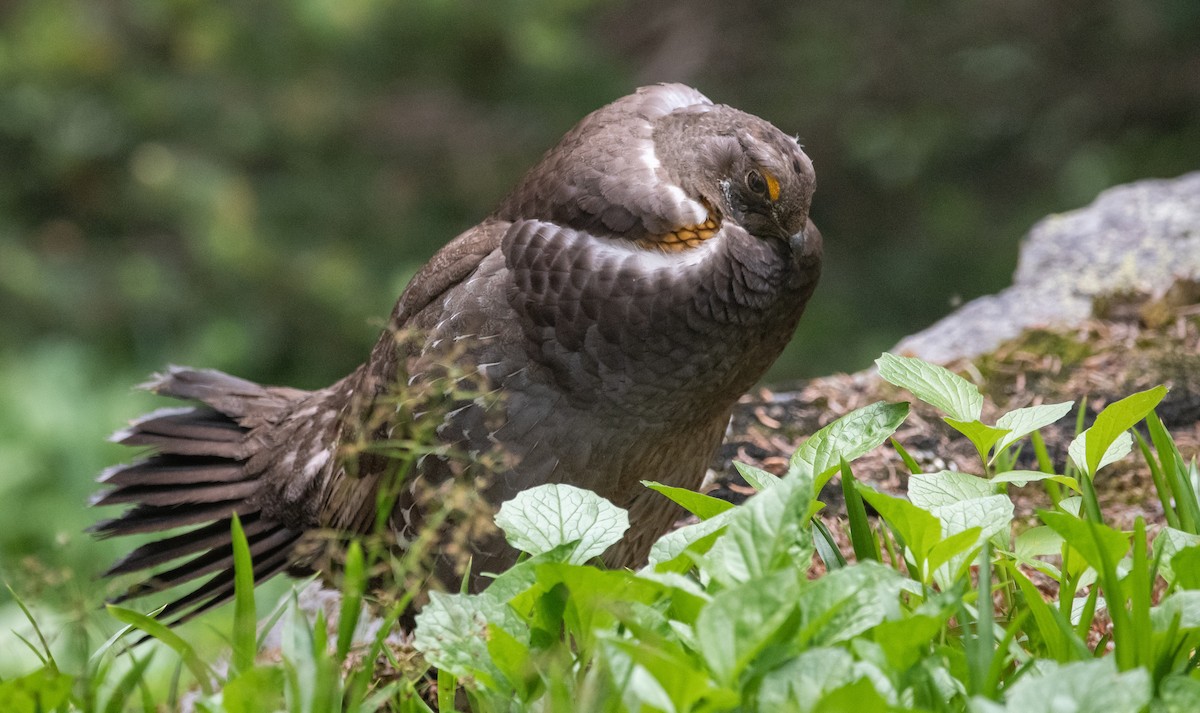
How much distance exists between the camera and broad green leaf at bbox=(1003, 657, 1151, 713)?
129 cm

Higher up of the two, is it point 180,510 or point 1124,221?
point 1124,221

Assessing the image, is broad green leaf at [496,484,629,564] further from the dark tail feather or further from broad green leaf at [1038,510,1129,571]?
the dark tail feather

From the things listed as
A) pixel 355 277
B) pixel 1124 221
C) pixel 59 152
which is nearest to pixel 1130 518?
pixel 1124 221

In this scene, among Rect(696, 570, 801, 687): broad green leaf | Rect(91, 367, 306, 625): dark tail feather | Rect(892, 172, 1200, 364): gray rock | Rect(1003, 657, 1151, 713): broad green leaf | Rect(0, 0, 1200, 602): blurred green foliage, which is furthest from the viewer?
Rect(0, 0, 1200, 602): blurred green foliage

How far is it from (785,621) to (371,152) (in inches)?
208

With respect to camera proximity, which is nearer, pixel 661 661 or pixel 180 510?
pixel 661 661

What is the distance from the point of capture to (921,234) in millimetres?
6699

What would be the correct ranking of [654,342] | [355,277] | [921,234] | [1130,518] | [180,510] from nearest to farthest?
[654,342] < [1130,518] < [180,510] < [355,277] < [921,234]

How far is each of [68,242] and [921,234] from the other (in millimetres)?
4330

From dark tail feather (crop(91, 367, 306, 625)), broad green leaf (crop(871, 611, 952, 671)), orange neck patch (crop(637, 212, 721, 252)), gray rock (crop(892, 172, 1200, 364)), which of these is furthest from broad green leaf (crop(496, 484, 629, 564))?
gray rock (crop(892, 172, 1200, 364))

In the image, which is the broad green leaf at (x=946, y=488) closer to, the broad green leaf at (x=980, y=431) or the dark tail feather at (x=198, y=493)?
the broad green leaf at (x=980, y=431)

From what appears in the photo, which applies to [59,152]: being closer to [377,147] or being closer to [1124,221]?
[377,147]

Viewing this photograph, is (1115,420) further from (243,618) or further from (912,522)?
(243,618)

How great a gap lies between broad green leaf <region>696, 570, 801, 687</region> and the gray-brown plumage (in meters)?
0.86
